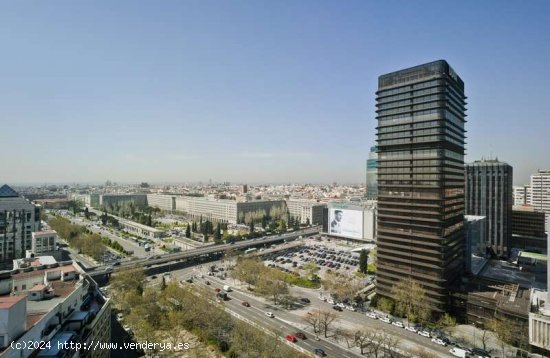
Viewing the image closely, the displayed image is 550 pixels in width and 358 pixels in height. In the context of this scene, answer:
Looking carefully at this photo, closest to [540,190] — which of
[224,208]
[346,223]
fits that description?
[346,223]

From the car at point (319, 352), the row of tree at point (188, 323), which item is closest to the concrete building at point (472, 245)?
the car at point (319, 352)

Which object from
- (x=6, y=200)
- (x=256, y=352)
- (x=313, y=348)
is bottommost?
(x=313, y=348)

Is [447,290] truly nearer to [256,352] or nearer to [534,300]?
[534,300]

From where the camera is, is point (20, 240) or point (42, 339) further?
point (20, 240)

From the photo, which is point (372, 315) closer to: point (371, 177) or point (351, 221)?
point (351, 221)

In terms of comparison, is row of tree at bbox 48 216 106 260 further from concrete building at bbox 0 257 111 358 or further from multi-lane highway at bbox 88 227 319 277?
concrete building at bbox 0 257 111 358

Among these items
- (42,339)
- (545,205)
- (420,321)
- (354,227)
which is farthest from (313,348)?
(545,205)
